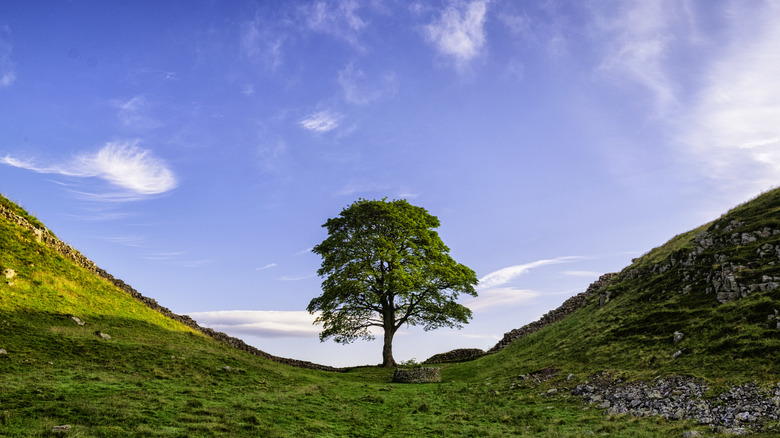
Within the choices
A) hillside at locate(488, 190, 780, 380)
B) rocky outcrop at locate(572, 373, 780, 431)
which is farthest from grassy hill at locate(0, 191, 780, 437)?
rocky outcrop at locate(572, 373, 780, 431)

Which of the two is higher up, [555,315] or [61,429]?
[555,315]

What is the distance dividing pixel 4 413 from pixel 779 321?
3247 centimetres

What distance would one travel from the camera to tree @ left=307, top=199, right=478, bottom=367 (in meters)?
43.7

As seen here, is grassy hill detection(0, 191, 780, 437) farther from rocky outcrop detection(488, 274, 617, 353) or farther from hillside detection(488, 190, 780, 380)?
rocky outcrop detection(488, 274, 617, 353)

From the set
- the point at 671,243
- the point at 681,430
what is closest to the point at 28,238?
the point at 681,430

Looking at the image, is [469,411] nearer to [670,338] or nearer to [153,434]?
[670,338]

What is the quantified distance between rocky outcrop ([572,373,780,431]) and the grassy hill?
634 mm

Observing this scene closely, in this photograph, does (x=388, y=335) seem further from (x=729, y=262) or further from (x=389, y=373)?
(x=729, y=262)

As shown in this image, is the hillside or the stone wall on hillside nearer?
the hillside

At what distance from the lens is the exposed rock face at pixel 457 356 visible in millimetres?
50859

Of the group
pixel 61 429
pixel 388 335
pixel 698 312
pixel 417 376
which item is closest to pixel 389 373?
pixel 388 335

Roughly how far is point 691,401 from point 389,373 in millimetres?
26757

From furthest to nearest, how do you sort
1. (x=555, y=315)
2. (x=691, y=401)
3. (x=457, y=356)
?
1. (x=457, y=356)
2. (x=555, y=315)
3. (x=691, y=401)

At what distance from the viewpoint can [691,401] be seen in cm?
Result: 1850
